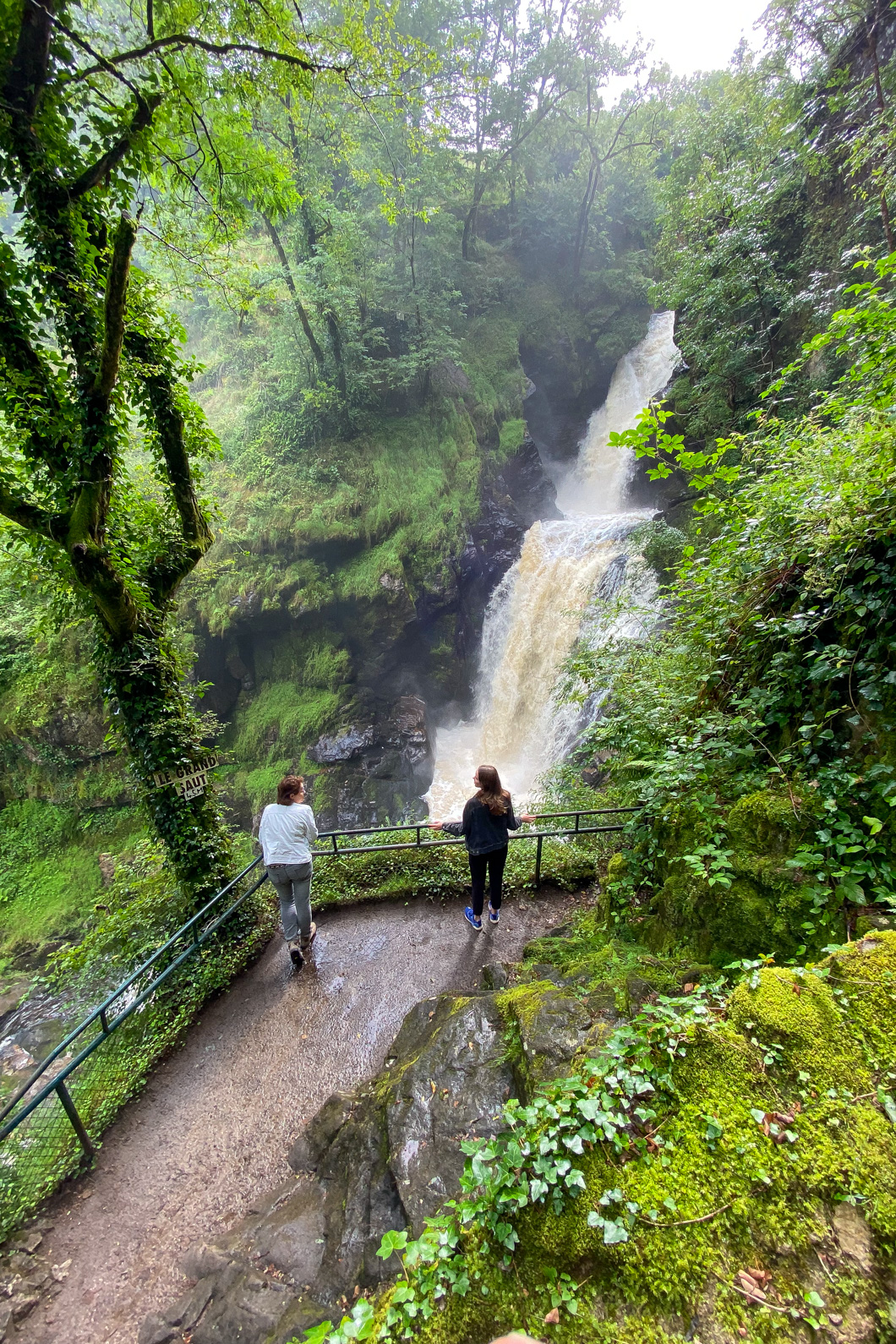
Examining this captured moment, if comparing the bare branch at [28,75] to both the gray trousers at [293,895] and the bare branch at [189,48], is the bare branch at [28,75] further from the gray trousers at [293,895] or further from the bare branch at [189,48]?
the gray trousers at [293,895]

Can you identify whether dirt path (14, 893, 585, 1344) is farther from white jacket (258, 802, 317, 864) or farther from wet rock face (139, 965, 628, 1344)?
white jacket (258, 802, 317, 864)

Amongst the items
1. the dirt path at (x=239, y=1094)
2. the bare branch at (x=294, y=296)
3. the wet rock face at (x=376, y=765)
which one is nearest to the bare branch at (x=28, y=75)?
the dirt path at (x=239, y=1094)

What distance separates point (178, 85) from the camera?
3.83 m

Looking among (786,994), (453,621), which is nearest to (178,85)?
(786,994)

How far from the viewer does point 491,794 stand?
4172 mm

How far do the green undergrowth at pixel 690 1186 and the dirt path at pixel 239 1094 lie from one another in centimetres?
230

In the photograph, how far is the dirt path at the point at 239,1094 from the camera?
2682mm

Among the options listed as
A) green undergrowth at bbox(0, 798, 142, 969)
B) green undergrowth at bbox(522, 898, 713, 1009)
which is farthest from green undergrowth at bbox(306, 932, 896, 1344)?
green undergrowth at bbox(0, 798, 142, 969)

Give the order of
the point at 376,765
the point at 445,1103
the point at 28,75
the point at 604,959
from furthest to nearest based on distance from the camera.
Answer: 1. the point at 376,765
2. the point at 28,75
3. the point at 604,959
4. the point at 445,1103

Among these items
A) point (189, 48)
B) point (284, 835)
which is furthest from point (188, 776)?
point (189, 48)

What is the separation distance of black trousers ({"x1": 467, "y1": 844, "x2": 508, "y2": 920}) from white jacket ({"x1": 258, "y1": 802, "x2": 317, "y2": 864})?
1.47 meters

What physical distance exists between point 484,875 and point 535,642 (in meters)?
10.1

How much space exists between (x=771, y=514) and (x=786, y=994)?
122 inches

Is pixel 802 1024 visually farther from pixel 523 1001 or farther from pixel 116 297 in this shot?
pixel 116 297
